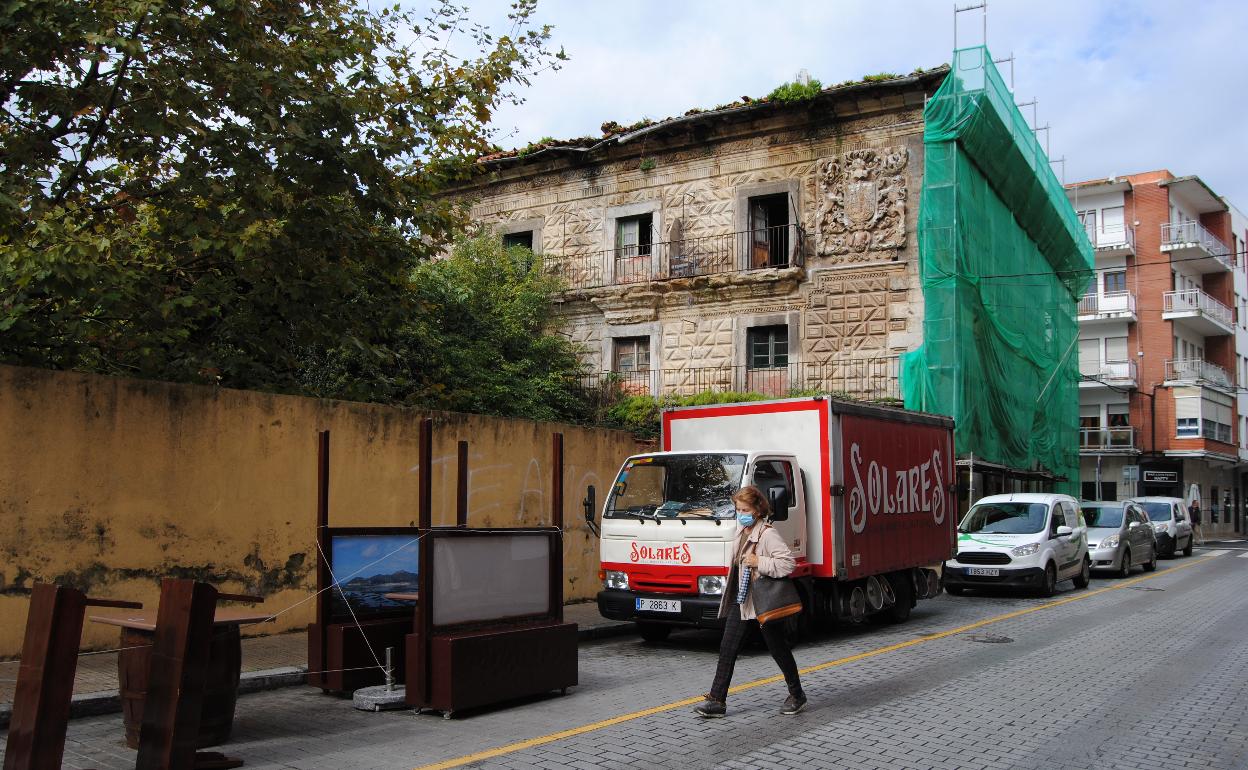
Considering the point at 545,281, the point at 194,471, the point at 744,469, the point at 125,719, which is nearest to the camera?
the point at 125,719

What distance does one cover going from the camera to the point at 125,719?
6148mm

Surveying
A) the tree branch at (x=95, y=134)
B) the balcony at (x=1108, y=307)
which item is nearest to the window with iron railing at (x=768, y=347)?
the tree branch at (x=95, y=134)

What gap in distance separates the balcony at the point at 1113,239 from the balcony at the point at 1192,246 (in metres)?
1.46

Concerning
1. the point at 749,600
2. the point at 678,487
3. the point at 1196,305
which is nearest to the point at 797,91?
the point at 678,487

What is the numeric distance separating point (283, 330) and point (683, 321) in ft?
48.2

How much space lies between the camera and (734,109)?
2375 centimetres

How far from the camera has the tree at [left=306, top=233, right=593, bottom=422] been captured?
14.7 meters

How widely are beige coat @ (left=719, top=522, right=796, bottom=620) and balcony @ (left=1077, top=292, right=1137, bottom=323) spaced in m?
46.2

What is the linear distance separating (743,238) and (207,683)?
19.5 metres

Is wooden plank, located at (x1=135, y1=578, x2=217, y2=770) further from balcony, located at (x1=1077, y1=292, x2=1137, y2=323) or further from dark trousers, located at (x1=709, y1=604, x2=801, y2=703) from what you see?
balcony, located at (x1=1077, y1=292, x2=1137, y2=323)

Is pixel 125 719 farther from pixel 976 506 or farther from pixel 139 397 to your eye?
pixel 976 506

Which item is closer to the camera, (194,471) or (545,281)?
(194,471)

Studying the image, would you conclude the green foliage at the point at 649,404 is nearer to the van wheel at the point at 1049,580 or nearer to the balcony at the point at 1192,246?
the van wheel at the point at 1049,580

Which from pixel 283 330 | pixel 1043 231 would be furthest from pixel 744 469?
pixel 1043 231
